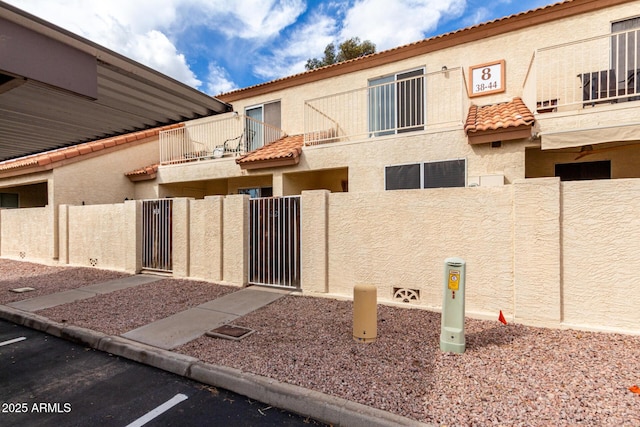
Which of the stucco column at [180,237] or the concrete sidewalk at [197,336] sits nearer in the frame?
the concrete sidewalk at [197,336]

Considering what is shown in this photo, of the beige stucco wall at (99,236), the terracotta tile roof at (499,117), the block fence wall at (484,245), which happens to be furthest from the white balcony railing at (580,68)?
the beige stucco wall at (99,236)

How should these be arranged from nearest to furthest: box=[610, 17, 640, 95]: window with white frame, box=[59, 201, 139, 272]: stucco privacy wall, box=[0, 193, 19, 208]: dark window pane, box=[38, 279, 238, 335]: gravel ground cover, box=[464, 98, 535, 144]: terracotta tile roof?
1. box=[38, 279, 238, 335]: gravel ground cover
2. box=[464, 98, 535, 144]: terracotta tile roof
3. box=[610, 17, 640, 95]: window with white frame
4. box=[59, 201, 139, 272]: stucco privacy wall
5. box=[0, 193, 19, 208]: dark window pane

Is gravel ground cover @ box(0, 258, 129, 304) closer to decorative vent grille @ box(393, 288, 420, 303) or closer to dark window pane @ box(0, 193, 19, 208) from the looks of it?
dark window pane @ box(0, 193, 19, 208)

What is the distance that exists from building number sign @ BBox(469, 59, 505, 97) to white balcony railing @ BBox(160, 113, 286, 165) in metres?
6.40

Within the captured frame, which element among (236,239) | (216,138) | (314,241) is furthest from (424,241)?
(216,138)

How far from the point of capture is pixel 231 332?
15.2 feet

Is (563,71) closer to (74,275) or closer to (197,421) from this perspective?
(197,421)

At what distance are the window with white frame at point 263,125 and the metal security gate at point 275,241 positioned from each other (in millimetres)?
4787

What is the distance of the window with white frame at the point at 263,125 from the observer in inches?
453

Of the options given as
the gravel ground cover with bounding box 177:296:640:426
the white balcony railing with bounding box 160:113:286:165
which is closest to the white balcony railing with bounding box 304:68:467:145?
the white balcony railing with bounding box 160:113:286:165

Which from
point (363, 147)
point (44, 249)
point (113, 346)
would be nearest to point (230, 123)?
point (363, 147)

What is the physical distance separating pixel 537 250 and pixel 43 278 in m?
11.7

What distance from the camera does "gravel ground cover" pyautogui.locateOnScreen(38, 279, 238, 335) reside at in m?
5.20

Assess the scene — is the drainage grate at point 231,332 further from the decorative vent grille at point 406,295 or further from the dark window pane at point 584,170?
the dark window pane at point 584,170
